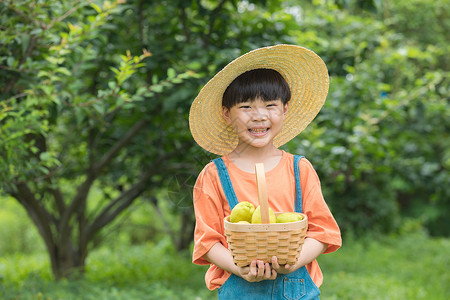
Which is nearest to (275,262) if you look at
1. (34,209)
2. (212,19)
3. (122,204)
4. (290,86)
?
(290,86)

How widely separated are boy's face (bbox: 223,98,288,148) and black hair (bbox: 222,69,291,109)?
0.05 ft

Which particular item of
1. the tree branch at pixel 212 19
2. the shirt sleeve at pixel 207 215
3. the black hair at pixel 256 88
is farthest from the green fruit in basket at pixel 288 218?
the tree branch at pixel 212 19

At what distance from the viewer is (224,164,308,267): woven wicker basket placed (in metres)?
1.29

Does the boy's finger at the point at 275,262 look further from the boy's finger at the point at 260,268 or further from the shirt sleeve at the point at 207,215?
the shirt sleeve at the point at 207,215

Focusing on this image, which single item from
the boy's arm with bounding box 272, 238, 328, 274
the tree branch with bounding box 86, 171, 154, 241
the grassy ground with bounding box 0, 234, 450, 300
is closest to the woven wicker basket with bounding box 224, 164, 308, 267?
the boy's arm with bounding box 272, 238, 328, 274

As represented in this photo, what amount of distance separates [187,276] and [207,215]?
3.10 metres

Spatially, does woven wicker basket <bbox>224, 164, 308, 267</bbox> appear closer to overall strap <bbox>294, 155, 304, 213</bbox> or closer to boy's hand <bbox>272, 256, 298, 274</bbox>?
boy's hand <bbox>272, 256, 298, 274</bbox>

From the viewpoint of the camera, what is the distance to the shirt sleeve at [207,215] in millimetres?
1524

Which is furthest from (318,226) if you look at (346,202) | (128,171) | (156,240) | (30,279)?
(156,240)

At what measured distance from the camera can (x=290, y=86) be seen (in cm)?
172

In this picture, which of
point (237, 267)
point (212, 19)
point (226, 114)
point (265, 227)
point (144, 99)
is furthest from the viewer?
point (144, 99)

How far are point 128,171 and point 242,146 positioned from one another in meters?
2.58

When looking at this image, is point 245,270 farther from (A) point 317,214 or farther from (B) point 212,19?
(B) point 212,19

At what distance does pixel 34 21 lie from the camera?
2.40 metres
